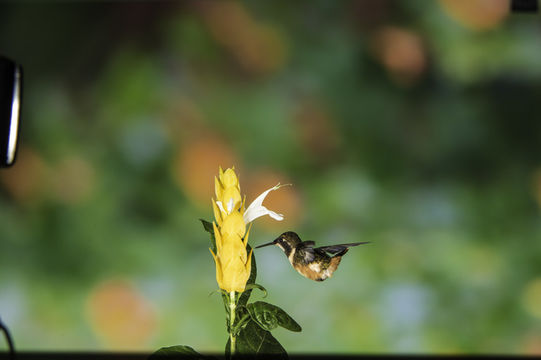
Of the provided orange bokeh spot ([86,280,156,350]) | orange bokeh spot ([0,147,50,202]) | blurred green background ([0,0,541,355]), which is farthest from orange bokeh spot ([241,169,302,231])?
orange bokeh spot ([0,147,50,202])

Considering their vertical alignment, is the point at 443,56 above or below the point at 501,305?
above

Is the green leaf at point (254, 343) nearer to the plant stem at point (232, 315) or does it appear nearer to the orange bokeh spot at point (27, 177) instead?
the plant stem at point (232, 315)

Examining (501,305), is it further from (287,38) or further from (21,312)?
(21,312)

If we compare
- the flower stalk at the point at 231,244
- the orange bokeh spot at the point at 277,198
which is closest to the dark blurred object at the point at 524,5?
the orange bokeh spot at the point at 277,198

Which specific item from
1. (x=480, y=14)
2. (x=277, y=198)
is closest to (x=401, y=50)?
(x=480, y=14)

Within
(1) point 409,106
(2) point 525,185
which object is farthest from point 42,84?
(2) point 525,185
